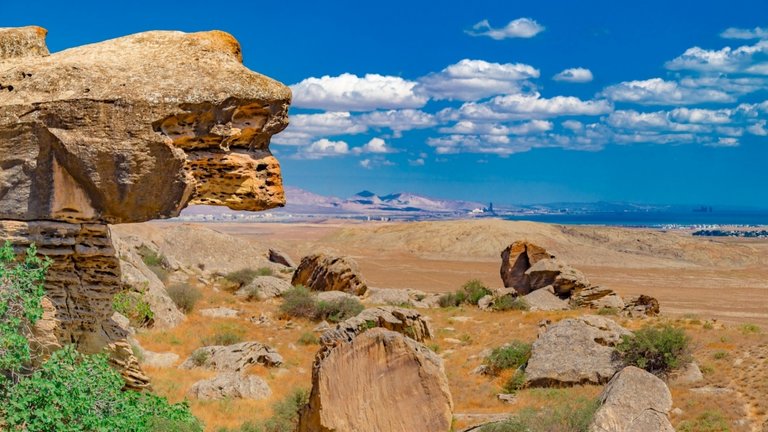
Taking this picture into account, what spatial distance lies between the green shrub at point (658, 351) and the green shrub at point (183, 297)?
55.4 ft

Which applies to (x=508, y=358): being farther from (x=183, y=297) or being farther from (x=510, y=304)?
(x=183, y=297)

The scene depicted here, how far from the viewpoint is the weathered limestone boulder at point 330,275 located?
3647cm

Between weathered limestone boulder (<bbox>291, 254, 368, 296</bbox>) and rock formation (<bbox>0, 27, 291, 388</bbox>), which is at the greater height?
rock formation (<bbox>0, 27, 291, 388</bbox>)

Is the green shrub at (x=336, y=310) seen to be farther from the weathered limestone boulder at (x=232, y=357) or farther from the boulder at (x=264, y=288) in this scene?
the weathered limestone boulder at (x=232, y=357)

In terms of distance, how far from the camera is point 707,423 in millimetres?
15398

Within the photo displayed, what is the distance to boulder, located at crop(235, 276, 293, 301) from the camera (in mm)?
34156

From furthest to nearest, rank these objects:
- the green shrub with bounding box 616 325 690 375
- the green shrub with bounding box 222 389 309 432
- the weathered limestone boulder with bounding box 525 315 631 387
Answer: the green shrub with bounding box 616 325 690 375 → the weathered limestone boulder with bounding box 525 315 631 387 → the green shrub with bounding box 222 389 309 432

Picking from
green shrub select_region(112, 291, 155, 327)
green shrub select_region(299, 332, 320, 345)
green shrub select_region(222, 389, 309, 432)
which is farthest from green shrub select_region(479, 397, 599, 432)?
green shrub select_region(112, 291, 155, 327)

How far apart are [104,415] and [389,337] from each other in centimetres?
488

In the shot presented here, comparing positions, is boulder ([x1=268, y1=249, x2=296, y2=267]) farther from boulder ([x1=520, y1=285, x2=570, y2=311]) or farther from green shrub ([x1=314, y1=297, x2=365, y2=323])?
boulder ([x1=520, y1=285, x2=570, y2=311])

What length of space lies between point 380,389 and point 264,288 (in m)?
23.3

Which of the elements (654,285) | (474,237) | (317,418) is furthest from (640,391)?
(474,237)

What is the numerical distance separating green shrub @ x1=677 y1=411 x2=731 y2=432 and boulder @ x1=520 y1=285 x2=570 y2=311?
1542cm

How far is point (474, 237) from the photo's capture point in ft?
303
